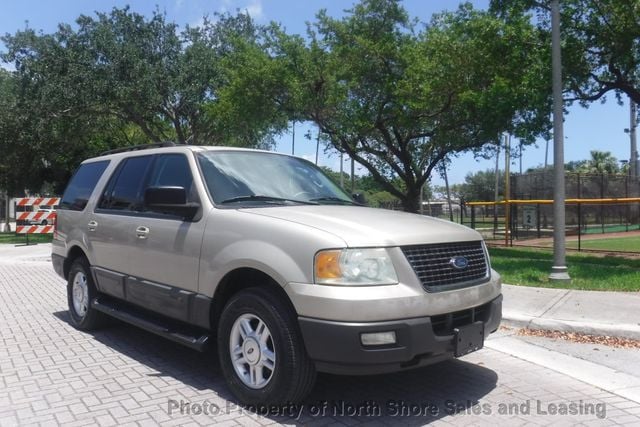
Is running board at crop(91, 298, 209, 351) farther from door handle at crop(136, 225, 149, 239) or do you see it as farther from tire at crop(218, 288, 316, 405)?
door handle at crop(136, 225, 149, 239)

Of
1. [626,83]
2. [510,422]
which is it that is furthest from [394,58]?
[510,422]

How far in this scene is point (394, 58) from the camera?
1791 centimetres

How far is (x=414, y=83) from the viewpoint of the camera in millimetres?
15312

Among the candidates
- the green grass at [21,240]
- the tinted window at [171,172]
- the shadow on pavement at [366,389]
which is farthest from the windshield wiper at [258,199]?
the green grass at [21,240]

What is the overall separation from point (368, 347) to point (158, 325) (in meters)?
2.23

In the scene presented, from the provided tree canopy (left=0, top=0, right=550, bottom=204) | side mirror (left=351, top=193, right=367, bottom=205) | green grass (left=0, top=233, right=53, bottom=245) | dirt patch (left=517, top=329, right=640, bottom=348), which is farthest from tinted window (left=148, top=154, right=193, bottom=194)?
green grass (left=0, top=233, right=53, bottom=245)

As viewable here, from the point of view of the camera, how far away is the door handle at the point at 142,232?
518 cm

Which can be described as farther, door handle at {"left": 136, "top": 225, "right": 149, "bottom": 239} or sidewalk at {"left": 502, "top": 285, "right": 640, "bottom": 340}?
sidewalk at {"left": 502, "top": 285, "right": 640, "bottom": 340}

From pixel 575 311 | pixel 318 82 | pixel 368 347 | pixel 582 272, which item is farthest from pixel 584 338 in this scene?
pixel 318 82

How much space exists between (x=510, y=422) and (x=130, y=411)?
2.74 metres

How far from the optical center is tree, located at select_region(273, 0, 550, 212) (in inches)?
476

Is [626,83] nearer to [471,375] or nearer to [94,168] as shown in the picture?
[471,375]

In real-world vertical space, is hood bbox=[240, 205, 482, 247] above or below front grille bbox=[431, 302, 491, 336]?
above

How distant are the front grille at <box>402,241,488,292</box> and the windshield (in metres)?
1.33
